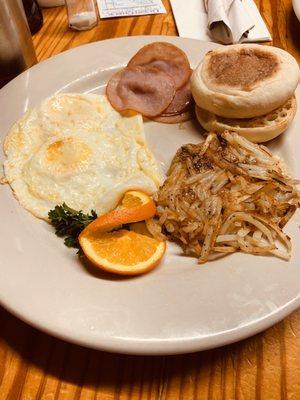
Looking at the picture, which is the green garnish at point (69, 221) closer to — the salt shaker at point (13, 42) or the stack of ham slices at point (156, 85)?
the stack of ham slices at point (156, 85)

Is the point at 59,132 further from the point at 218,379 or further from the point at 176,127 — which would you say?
the point at 218,379

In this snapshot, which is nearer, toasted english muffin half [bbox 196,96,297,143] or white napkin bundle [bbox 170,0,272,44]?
toasted english muffin half [bbox 196,96,297,143]

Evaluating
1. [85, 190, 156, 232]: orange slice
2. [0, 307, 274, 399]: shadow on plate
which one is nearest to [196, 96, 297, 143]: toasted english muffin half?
[85, 190, 156, 232]: orange slice

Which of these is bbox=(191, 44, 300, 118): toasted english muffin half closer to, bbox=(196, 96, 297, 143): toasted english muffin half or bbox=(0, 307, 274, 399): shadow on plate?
bbox=(196, 96, 297, 143): toasted english muffin half

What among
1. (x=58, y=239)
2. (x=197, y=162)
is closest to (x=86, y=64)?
(x=197, y=162)

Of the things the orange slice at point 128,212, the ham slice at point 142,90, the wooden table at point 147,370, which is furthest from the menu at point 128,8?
the wooden table at point 147,370
